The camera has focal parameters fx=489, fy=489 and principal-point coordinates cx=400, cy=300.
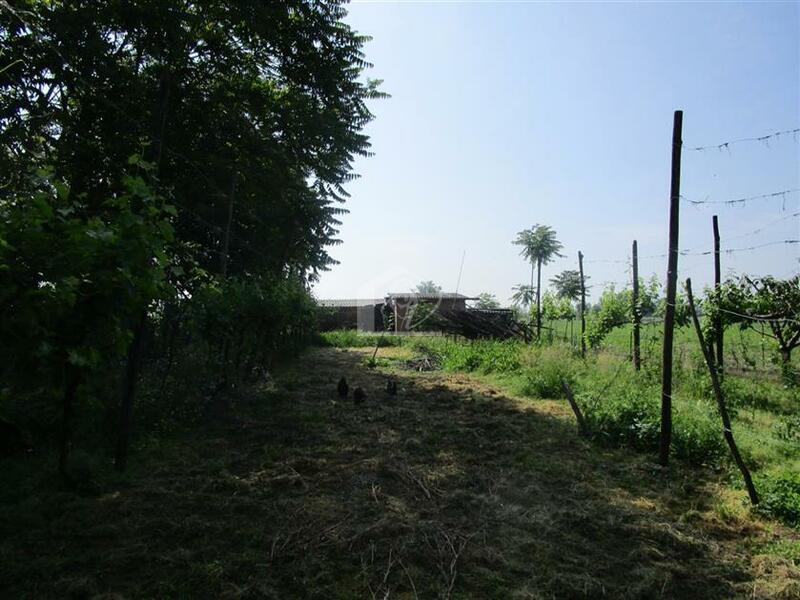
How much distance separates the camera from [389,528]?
376 centimetres

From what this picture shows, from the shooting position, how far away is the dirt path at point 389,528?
3072 mm

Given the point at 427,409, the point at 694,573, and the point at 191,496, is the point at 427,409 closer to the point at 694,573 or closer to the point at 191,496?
the point at 191,496

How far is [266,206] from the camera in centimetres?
1532

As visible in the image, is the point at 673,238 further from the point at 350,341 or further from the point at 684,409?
the point at 350,341

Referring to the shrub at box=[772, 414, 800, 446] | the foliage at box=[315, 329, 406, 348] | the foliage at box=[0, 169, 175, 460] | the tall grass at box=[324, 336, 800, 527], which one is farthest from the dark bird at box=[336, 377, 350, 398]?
the foliage at box=[315, 329, 406, 348]

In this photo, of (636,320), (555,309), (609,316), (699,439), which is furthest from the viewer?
(555,309)

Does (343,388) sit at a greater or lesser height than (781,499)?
greater

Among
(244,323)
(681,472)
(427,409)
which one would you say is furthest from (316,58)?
(681,472)

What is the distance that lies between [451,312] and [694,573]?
51.7 ft

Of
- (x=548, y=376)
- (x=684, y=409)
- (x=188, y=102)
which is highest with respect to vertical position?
(x=188, y=102)

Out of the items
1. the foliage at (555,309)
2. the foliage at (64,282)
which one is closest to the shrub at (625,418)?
the foliage at (64,282)

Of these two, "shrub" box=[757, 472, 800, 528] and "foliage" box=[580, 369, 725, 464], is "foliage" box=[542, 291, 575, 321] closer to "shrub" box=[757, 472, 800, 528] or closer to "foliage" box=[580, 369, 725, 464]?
"foliage" box=[580, 369, 725, 464]

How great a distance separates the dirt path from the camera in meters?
3.07

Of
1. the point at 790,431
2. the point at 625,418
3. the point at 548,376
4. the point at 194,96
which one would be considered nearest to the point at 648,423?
the point at 625,418
